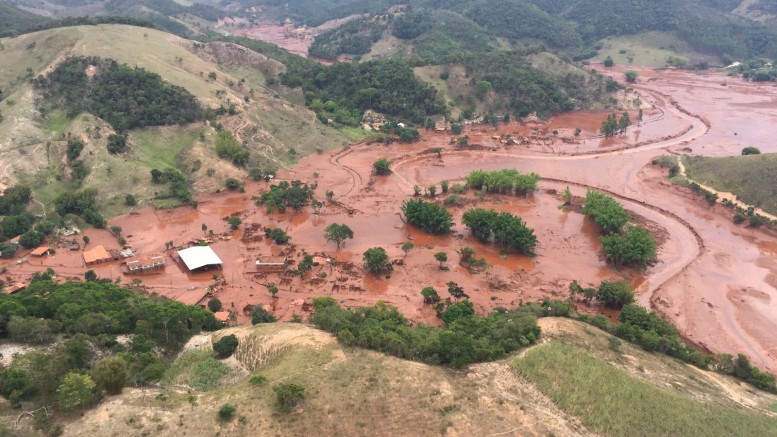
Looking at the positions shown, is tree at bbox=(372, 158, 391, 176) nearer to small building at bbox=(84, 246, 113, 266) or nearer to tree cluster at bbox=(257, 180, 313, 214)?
tree cluster at bbox=(257, 180, 313, 214)

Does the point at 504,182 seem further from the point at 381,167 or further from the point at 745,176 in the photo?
the point at 745,176

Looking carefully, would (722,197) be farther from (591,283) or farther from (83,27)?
(83,27)

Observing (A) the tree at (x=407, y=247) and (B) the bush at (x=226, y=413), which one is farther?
(A) the tree at (x=407, y=247)

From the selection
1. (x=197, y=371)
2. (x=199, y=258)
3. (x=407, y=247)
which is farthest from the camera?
(x=407, y=247)

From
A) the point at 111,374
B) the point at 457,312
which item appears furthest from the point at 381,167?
the point at 111,374

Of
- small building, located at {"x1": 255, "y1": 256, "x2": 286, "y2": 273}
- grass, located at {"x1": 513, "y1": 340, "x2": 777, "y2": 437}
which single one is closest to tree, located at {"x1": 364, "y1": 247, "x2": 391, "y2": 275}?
small building, located at {"x1": 255, "y1": 256, "x2": 286, "y2": 273}

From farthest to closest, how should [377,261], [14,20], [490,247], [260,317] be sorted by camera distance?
1. [14,20]
2. [490,247]
3. [377,261]
4. [260,317]

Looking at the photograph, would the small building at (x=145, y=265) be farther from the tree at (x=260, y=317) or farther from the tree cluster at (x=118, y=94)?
the tree cluster at (x=118, y=94)

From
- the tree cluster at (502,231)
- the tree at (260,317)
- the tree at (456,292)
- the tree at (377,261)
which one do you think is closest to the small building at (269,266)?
the tree at (377,261)
